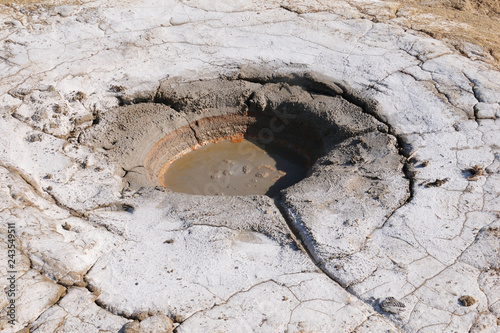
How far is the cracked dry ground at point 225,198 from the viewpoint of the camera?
3.20 meters

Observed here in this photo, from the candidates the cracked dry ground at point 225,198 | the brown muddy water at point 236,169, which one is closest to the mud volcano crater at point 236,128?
the brown muddy water at point 236,169

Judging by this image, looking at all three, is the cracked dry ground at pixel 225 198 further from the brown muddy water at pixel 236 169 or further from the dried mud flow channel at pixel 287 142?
the brown muddy water at pixel 236 169

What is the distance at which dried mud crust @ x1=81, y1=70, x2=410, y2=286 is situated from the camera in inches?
149

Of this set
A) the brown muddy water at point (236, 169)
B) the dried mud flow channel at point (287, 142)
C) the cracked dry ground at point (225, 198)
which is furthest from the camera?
the brown muddy water at point (236, 169)

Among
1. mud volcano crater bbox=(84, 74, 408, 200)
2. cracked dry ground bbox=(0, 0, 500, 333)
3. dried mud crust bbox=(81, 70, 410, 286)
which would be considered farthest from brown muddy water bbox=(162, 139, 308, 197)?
cracked dry ground bbox=(0, 0, 500, 333)

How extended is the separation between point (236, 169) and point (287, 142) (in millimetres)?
675

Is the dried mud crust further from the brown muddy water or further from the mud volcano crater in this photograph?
the brown muddy water

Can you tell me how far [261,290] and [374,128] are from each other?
6.81ft

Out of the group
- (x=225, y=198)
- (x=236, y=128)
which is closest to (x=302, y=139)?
(x=236, y=128)

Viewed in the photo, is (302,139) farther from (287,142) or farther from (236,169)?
(236,169)

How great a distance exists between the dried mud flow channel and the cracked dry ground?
0.04 meters

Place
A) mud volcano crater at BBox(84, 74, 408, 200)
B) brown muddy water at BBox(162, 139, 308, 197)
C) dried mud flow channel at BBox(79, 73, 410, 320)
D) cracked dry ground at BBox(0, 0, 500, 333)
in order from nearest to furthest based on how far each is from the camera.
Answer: cracked dry ground at BBox(0, 0, 500, 333) → dried mud flow channel at BBox(79, 73, 410, 320) → mud volcano crater at BBox(84, 74, 408, 200) → brown muddy water at BBox(162, 139, 308, 197)

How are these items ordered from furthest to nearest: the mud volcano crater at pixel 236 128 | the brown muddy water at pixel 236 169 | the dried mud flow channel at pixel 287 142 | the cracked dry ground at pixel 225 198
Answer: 1. the brown muddy water at pixel 236 169
2. the mud volcano crater at pixel 236 128
3. the dried mud flow channel at pixel 287 142
4. the cracked dry ground at pixel 225 198

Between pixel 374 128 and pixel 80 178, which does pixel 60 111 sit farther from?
pixel 374 128
